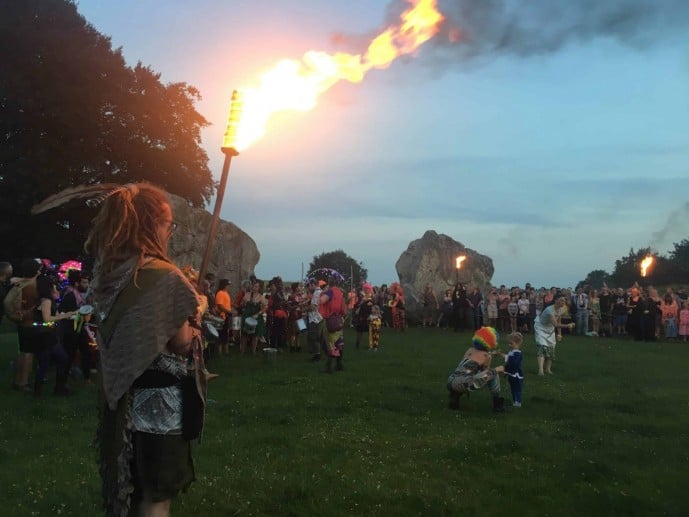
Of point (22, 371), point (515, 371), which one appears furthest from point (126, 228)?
point (22, 371)

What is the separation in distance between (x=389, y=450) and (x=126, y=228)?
5.19 meters

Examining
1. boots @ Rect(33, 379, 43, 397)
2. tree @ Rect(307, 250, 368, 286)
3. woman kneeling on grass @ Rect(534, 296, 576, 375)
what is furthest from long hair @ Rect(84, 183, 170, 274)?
tree @ Rect(307, 250, 368, 286)

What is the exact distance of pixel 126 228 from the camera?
3.12 metres

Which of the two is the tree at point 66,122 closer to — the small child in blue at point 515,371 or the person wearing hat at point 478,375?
the person wearing hat at point 478,375

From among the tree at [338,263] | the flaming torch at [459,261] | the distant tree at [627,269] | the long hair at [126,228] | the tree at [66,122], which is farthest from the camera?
the tree at [338,263]

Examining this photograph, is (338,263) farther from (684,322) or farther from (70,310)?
(70,310)

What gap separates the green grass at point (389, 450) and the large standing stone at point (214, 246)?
8339 millimetres

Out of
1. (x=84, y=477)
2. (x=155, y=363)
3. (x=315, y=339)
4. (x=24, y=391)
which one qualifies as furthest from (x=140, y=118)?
(x=155, y=363)

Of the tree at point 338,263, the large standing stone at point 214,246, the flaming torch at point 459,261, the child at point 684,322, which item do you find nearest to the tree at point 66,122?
the large standing stone at point 214,246

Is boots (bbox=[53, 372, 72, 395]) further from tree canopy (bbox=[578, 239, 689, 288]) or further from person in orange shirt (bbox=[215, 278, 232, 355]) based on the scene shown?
tree canopy (bbox=[578, 239, 689, 288])

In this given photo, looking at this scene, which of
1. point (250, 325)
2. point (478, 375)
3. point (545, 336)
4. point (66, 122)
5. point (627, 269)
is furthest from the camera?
point (627, 269)

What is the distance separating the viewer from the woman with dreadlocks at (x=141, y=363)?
3.01 metres

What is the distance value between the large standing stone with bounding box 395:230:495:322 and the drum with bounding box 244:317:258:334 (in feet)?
51.5

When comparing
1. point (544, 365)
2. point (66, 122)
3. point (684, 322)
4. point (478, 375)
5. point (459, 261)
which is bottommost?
point (544, 365)
